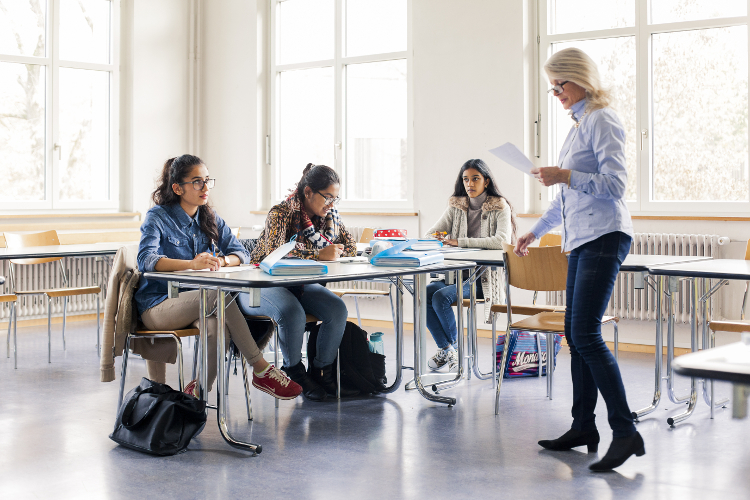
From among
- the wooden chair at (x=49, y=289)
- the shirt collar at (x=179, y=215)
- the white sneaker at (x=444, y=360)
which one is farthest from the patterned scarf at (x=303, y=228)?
the wooden chair at (x=49, y=289)

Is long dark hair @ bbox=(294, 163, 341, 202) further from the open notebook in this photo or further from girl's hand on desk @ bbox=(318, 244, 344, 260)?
the open notebook

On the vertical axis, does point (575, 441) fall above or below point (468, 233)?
below

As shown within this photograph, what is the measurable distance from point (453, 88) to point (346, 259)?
275cm

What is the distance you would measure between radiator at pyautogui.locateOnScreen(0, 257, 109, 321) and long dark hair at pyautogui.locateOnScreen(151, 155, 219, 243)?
109 inches

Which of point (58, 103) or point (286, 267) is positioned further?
point (58, 103)

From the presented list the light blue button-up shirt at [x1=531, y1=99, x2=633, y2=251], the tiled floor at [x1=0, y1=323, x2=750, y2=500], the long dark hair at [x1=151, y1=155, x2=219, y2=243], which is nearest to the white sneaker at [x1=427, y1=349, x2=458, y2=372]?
the tiled floor at [x1=0, y1=323, x2=750, y2=500]

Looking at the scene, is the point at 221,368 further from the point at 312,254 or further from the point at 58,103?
the point at 58,103

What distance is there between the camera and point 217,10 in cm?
730

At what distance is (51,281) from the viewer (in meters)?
6.30

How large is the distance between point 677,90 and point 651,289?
133cm

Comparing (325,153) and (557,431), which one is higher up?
(325,153)

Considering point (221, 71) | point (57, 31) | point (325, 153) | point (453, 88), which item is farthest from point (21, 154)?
point (453, 88)

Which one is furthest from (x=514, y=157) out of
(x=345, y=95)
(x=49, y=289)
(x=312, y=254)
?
(x=345, y=95)

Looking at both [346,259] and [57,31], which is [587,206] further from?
[57,31]
